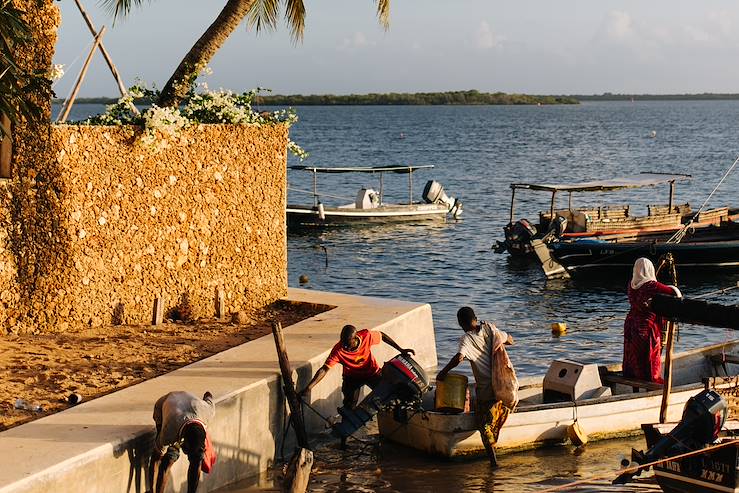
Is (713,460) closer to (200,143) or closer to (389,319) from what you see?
(389,319)

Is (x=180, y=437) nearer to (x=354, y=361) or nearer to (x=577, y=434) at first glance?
(x=354, y=361)

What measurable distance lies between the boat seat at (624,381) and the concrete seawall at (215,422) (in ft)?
9.86

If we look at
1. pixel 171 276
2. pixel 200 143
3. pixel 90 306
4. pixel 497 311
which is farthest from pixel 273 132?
pixel 497 311

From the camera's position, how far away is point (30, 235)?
1400 centimetres

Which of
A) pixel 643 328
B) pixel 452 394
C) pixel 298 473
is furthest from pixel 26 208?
pixel 643 328

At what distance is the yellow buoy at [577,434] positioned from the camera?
14.0 metres

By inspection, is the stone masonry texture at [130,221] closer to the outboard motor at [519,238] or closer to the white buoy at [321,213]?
the outboard motor at [519,238]

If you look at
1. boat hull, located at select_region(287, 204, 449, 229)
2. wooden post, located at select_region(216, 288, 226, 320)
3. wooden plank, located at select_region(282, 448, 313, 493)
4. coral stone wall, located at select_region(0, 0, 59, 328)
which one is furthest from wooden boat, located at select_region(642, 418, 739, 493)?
boat hull, located at select_region(287, 204, 449, 229)

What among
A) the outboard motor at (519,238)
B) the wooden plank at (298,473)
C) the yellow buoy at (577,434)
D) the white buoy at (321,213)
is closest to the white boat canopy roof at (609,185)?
the outboard motor at (519,238)

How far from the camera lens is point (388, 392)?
13.4 metres

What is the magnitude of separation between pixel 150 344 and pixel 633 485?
6372 millimetres

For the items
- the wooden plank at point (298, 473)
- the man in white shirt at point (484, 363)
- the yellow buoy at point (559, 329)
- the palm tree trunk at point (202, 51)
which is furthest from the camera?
the yellow buoy at point (559, 329)

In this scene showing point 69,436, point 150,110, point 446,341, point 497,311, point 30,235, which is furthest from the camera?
point 497,311

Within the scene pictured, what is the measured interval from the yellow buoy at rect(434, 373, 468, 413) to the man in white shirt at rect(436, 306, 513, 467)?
30 cm
